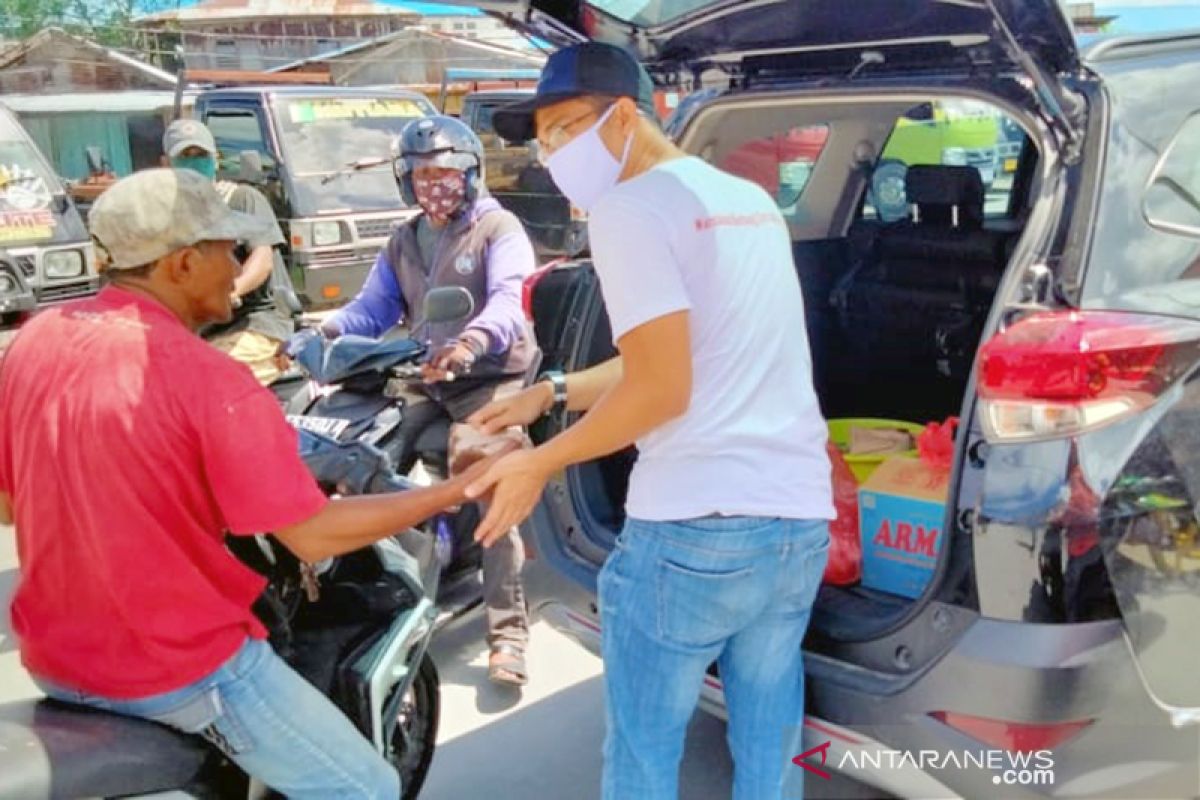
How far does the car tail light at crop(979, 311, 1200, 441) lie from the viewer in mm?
2041

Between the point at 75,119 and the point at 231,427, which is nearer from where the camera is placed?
the point at 231,427

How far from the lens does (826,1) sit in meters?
2.62

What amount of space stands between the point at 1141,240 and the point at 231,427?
1697mm

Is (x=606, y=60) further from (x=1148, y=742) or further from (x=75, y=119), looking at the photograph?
(x=75, y=119)

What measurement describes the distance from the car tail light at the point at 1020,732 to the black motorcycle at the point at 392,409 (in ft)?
4.63

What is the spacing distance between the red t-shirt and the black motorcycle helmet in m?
1.95

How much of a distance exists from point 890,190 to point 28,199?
5.30 m

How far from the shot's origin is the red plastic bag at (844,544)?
2797 millimetres

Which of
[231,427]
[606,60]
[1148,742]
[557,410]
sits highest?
[606,60]

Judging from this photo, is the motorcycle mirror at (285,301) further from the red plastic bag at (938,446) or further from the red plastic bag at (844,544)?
the red plastic bag at (938,446)

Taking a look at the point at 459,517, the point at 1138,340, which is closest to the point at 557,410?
the point at 1138,340

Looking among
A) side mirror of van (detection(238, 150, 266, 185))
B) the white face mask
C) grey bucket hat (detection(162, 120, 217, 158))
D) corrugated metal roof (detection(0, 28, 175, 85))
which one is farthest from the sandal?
corrugated metal roof (detection(0, 28, 175, 85))

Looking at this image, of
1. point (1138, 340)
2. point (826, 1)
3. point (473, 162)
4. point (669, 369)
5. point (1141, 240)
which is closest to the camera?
point (669, 369)

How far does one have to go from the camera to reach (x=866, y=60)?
110 inches
